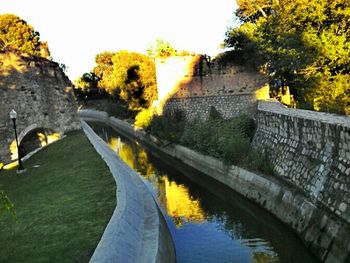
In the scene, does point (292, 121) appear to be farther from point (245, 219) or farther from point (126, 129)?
point (126, 129)

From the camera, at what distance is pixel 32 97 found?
27234 mm

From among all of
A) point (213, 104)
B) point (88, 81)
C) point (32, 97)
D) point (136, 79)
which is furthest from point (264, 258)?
point (88, 81)

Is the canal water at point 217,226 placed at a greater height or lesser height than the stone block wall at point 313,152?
lesser

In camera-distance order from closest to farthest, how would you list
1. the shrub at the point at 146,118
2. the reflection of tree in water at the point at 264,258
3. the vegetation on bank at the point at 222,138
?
the reflection of tree in water at the point at 264,258
the vegetation on bank at the point at 222,138
the shrub at the point at 146,118

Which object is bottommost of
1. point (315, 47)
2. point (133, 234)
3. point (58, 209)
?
point (133, 234)

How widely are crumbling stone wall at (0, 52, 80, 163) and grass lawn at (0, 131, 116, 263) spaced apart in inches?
226

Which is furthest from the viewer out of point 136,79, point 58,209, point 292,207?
point 136,79

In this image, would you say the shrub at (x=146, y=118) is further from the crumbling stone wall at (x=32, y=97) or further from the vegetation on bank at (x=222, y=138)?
the crumbling stone wall at (x=32, y=97)

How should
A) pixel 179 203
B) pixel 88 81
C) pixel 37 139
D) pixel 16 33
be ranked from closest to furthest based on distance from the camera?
pixel 179 203, pixel 37 139, pixel 16 33, pixel 88 81

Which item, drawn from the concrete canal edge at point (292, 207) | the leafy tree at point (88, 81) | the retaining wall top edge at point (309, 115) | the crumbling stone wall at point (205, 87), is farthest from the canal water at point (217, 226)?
the leafy tree at point (88, 81)

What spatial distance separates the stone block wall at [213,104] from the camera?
1132 inches

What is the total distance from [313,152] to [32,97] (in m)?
20.4

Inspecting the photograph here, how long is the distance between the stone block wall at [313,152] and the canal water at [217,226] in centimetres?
173

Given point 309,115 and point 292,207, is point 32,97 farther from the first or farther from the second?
point 292,207
